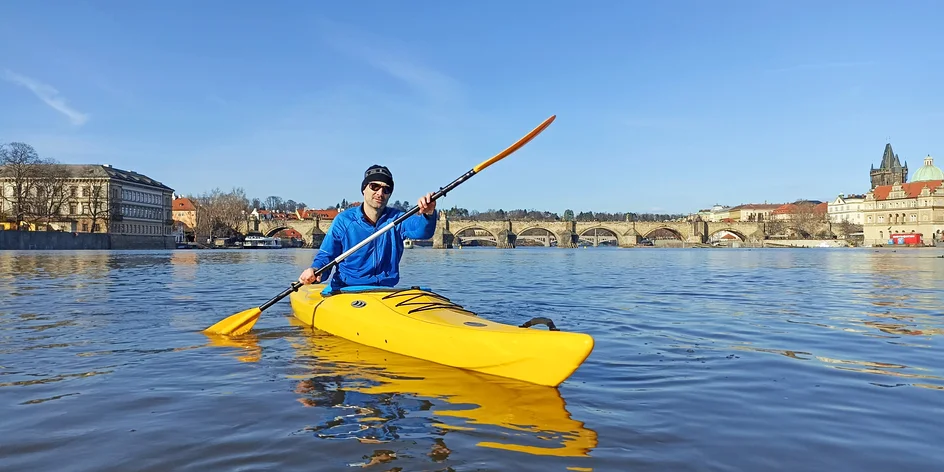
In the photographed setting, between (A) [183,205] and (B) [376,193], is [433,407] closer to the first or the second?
(B) [376,193]

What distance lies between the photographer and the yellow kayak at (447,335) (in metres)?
4.86

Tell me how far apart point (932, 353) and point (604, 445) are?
509 cm

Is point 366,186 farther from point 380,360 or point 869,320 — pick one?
point 869,320

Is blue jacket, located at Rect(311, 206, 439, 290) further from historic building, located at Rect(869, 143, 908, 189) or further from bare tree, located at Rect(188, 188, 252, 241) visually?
historic building, located at Rect(869, 143, 908, 189)

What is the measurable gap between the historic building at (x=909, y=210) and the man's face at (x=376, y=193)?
400 ft

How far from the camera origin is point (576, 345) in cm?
468

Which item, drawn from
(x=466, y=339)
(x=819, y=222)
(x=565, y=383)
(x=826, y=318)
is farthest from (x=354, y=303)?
(x=819, y=222)

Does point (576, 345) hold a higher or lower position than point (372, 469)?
higher

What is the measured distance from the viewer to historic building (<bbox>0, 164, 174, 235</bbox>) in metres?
80.0

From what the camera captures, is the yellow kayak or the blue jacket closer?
the yellow kayak

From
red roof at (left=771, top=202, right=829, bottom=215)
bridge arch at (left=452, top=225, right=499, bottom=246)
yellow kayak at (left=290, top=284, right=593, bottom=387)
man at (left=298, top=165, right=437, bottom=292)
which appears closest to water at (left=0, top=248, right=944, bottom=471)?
yellow kayak at (left=290, top=284, right=593, bottom=387)

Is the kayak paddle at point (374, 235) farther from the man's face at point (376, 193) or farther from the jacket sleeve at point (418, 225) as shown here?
the man's face at point (376, 193)

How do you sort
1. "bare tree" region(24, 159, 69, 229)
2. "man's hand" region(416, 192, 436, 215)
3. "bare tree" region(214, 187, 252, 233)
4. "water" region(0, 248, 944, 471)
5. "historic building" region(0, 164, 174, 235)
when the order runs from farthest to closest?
1. "bare tree" region(214, 187, 252, 233)
2. "historic building" region(0, 164, 174, 235)
3. "bare tree" region(24, 159, 69, 229)
4. "man's hand" region(416, 192, 436, 215)
5. "water" region(0, 248, 944, 471)

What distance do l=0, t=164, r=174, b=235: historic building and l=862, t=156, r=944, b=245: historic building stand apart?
123m
